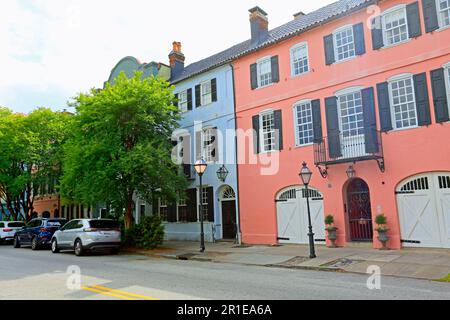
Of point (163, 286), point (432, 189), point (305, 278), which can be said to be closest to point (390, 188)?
point (432, 189)

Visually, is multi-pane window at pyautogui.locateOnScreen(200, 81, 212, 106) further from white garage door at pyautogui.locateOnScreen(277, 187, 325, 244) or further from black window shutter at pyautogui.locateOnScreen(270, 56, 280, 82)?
white garage door at pyautogui.locateOnScreen(277, 187, 325, 244)

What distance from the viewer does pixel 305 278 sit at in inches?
361

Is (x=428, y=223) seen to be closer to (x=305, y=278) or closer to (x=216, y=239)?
(x=305, y=278)

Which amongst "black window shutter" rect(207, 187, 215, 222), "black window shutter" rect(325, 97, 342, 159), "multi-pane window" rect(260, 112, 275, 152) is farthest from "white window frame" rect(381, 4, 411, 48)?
"black window shutter" rect(207, 187, 215, 222)

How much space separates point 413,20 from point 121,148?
1312cm

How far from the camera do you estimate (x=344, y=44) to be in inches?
611

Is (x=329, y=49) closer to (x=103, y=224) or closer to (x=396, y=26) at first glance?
(x=396, y=26)

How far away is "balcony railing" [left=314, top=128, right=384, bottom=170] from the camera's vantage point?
45.4ft

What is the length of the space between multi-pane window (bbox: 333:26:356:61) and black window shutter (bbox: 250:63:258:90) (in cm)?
427

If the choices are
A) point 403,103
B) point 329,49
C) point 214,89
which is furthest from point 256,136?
point 403,103

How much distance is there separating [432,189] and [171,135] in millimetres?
12484

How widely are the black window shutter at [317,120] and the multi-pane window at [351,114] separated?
95 cm

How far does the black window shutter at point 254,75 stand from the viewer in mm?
18484

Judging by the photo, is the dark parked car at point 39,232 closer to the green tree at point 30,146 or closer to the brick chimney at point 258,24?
the green tree at point 30,146
